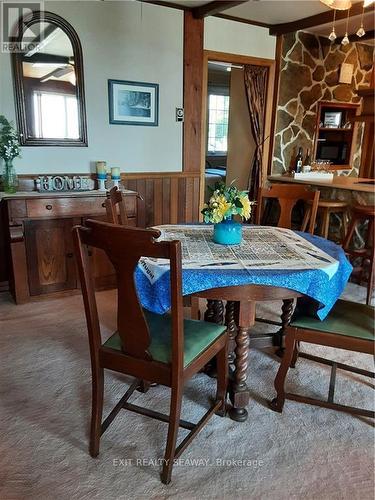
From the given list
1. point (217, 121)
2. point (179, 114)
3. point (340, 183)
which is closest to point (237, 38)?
point (179, 114)

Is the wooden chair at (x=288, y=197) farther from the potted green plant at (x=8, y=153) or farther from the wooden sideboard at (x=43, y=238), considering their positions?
the potted green plant at (x=8, y=153)

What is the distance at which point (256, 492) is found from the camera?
150 cm

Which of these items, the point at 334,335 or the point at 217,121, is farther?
the point at 217,121

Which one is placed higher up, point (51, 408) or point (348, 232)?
point (348, 232)

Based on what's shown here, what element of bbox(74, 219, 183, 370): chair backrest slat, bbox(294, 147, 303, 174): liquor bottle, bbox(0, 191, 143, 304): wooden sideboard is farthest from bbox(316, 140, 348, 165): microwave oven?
bbox(74, 219, 183, 370): chair backrest slat

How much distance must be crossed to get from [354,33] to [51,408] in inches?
201

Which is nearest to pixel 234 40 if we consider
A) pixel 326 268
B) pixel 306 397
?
pixel 326 268

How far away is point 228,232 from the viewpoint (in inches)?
Result: 80.0

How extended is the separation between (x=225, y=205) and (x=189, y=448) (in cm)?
113

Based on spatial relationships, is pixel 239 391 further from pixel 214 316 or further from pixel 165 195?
pixel 165 195

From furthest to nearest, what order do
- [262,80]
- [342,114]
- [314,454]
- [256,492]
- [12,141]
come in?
[342,114], [262,80], [12,141], [314,454], [256,492]

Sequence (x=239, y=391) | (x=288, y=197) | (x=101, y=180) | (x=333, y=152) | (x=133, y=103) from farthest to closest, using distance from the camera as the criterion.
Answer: (x=333, y=152), (x=133, y=103), (x=101, y=180), (x=288, y=197), (x=239, y=391)

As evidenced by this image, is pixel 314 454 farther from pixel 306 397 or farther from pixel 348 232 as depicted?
pixel 348 232

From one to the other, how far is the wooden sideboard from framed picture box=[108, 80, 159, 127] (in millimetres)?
862
